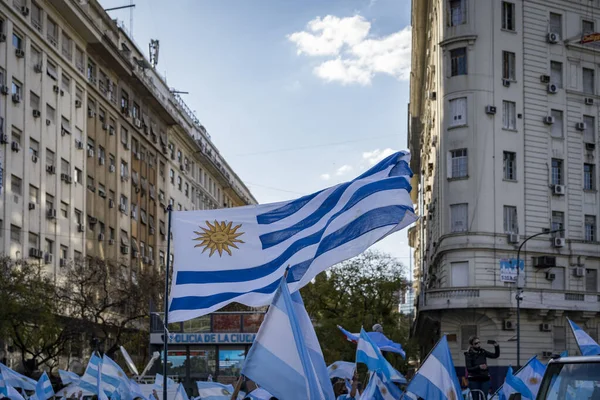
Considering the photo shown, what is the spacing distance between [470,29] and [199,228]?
113ft

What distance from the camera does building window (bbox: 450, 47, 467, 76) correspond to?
149 feet

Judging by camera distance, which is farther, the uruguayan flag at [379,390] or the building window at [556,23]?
the building window at [556,23]

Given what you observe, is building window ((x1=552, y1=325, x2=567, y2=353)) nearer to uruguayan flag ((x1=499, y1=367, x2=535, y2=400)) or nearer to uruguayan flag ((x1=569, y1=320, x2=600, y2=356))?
uruguayan flag ((x1=499, y1=367, x2=535, y2=400))

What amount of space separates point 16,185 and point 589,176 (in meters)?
24.6

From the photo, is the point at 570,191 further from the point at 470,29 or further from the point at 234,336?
the point at 234,336

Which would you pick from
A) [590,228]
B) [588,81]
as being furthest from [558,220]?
[588,81]

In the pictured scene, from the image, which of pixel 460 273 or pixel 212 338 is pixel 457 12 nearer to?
pixel 460 273

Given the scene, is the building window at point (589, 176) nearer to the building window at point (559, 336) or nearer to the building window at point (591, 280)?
the building window at point (591, 280)

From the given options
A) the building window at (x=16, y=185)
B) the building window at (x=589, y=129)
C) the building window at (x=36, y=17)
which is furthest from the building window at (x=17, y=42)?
the building window at (x=589, y=129)

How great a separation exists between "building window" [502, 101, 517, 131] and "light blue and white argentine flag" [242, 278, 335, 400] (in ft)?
118

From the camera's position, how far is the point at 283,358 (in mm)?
9914

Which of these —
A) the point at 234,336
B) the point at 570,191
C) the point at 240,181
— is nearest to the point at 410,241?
the point at 240,181

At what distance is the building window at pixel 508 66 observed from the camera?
45.2 metres

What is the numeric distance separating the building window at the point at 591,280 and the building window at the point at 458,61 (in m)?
9.98
